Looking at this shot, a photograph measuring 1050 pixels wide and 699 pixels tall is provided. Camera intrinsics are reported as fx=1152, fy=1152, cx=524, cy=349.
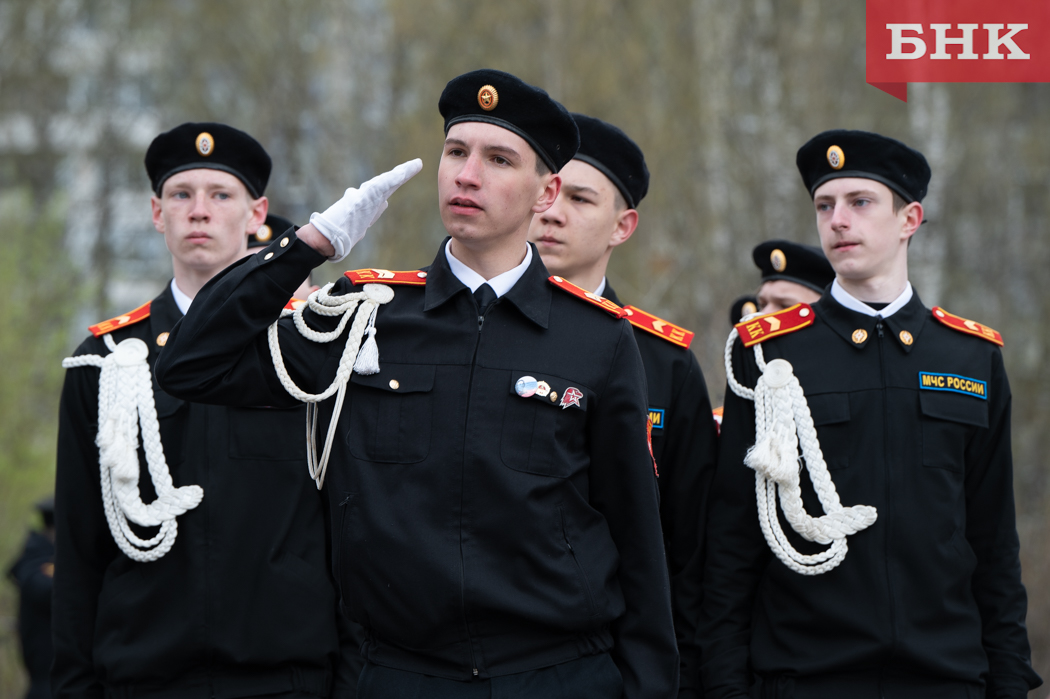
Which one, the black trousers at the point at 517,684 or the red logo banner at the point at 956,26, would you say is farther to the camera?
the red logo banner at the point at 956,26

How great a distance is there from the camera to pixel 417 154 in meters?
16.1

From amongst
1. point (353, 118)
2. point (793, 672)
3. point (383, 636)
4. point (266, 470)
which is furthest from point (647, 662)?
point (353, 118)

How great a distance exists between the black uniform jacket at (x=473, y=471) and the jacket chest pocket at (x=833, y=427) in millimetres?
980

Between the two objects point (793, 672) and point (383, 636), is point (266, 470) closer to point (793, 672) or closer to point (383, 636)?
point (383, 636)

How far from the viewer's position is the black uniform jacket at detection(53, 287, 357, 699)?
358 cm

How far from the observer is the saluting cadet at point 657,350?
398 centimetres

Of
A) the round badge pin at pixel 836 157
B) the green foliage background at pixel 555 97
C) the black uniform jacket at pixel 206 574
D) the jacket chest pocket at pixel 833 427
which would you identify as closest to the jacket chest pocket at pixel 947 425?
the jacket chest pocket at pixel 833 427

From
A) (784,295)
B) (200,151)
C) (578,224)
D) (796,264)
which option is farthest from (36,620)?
(796,264)

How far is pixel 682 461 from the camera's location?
403 centimetres

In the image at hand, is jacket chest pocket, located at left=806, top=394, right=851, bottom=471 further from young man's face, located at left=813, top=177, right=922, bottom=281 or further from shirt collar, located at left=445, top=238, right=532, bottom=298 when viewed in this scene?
shirt collar, located at left=445, top=238, right=532, bottom=298

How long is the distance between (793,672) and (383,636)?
1449mm

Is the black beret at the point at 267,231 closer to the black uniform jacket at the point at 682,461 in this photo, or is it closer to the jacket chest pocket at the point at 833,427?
the black uniform jacket at the point at 682,461

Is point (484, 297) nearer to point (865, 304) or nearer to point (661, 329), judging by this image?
point (661, 329)

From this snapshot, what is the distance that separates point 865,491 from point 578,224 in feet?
4.96
